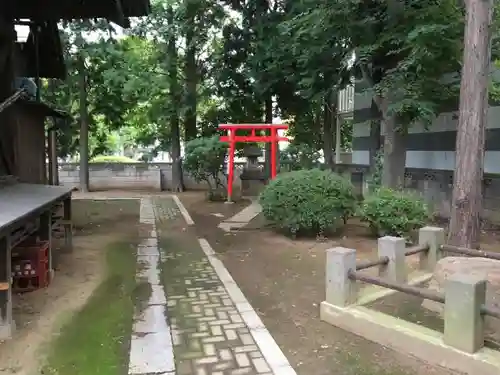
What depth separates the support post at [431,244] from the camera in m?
6.34

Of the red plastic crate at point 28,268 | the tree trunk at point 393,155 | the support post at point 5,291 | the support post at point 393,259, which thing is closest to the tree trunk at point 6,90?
the red plastic crate at point 28,268

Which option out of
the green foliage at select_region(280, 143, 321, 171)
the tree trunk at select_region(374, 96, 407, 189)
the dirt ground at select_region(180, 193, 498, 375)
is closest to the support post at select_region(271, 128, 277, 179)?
the dirt ground at select_region(180, 193, 498, 375)

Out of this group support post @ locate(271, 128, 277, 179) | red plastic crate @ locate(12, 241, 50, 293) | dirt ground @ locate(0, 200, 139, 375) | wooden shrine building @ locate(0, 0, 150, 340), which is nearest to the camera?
dirt ground @ locate(0, 200, 139, 375)

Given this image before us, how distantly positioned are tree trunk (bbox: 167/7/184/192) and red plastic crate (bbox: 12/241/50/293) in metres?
14.0

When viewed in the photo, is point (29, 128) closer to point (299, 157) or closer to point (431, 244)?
point (431, 244)

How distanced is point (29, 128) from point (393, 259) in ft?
27.3

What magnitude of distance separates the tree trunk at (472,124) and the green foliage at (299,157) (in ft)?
45.0

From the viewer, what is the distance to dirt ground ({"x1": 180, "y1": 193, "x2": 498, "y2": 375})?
13.1ft

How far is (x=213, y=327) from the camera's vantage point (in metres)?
4.75

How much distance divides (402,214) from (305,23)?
5269 mm

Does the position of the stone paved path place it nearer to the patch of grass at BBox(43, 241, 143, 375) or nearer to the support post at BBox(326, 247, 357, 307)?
the patch of grass at BBox(43, 241, 143, 375)

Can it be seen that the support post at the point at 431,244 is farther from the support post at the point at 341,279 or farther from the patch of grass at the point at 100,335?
the patch of grass at the point at 100,335

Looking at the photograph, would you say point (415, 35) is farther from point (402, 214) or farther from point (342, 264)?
point (342, 264)

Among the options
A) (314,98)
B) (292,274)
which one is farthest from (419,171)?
(292,274)
